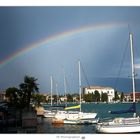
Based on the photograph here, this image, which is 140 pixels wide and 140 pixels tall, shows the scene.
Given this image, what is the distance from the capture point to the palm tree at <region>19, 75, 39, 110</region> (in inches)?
451

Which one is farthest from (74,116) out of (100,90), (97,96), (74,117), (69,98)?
(100,90)

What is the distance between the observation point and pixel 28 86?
1234 cm

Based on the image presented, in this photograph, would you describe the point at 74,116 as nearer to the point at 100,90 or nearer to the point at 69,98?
the point at 69,98

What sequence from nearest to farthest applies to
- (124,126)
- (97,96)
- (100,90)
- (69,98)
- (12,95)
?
(124,126) < (12,95) < (100,90) < (69,98) < (97,96)

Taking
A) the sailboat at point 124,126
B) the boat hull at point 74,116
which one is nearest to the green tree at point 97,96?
the boat hull at point 74,116

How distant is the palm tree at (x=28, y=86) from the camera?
11461 mm

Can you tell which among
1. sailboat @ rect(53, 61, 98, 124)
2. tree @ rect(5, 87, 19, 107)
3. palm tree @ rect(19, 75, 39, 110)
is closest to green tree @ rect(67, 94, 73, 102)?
sailboat @ rect(53, 61, 98, 124)

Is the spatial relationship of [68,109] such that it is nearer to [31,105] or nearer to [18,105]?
[31,105]

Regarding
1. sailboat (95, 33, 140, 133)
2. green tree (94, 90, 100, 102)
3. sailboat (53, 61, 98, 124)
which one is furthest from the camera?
sailboat (53, 61, 98, 124)

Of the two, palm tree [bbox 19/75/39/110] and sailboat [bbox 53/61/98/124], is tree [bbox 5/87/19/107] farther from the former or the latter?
sailboat [bbox 53/61/98/124]
